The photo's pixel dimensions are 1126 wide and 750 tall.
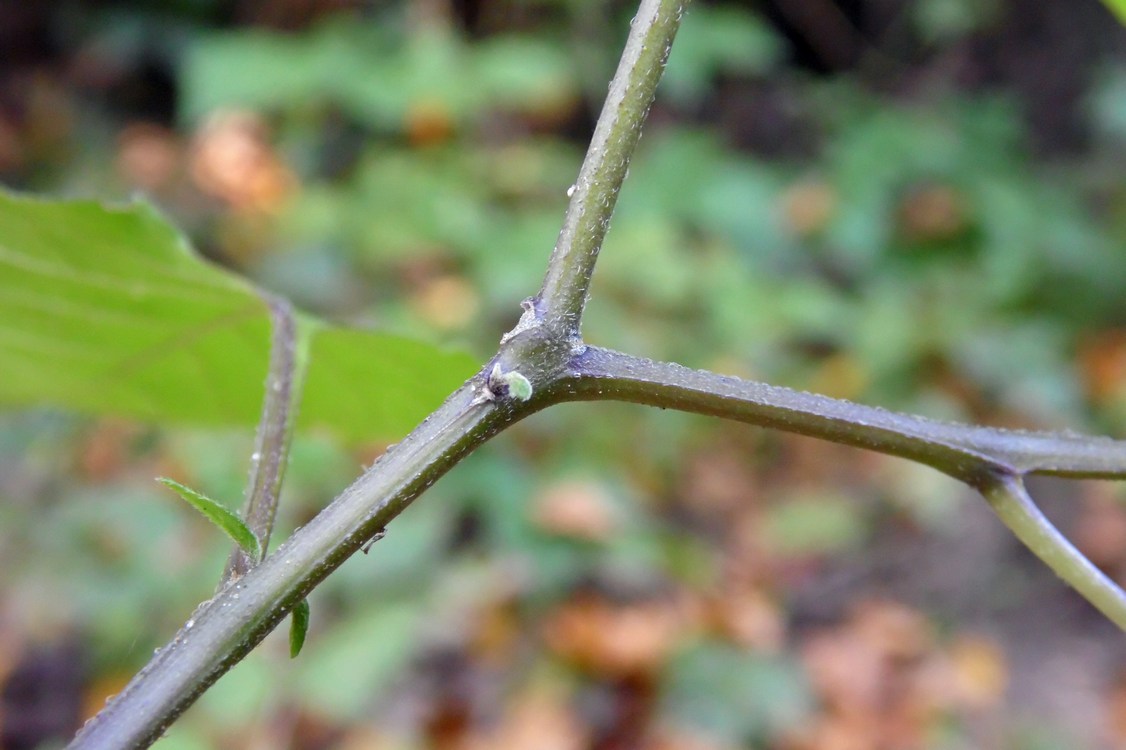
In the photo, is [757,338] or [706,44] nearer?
[757,338]

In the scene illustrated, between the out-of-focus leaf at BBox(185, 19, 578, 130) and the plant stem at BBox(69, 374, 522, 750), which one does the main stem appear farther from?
the out-of-focus leaf at BBox(185, 19, 578, 130)

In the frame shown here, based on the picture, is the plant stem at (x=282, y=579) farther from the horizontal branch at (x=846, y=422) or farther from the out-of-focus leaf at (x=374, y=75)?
the out-of-focus leaf at (x=374, y=75)

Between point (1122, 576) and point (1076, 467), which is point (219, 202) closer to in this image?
point (1122, 576)

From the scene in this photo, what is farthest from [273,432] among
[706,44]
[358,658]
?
[706,44]

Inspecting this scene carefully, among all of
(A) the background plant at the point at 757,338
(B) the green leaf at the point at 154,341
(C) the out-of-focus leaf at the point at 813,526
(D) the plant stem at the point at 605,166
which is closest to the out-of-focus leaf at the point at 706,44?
(A) the background plant at the point at 757,338

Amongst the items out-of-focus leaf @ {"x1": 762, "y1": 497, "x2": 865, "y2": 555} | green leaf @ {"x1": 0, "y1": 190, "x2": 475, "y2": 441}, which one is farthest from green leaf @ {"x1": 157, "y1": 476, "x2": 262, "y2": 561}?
out-of-focus leaf @ {"x1": 762, "y1": 497, "x2": 865, "y2": 555}

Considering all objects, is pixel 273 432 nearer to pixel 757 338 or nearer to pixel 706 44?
pixel 757 338
